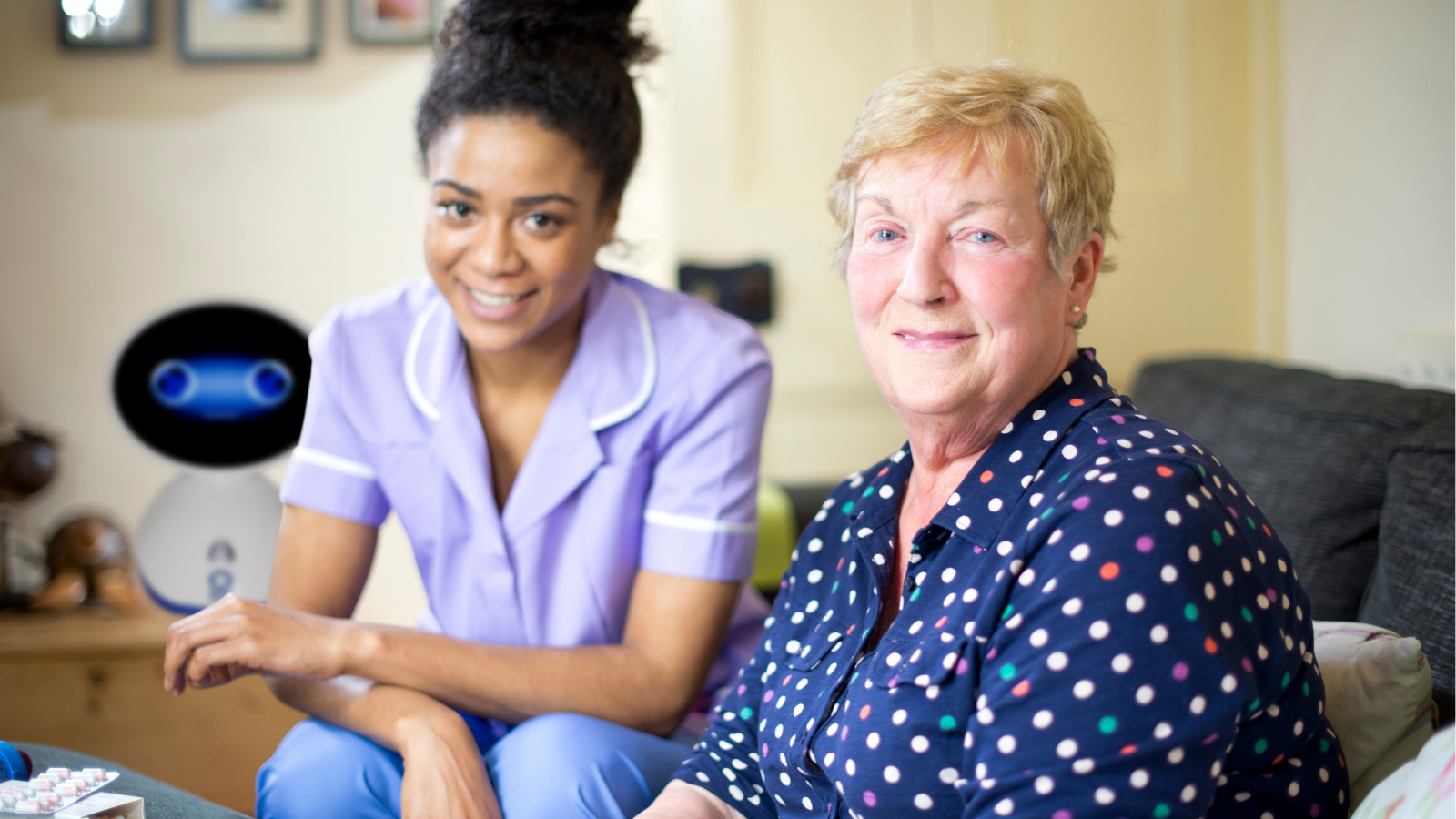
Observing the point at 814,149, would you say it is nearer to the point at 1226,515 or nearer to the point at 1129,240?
the point at 1129,240

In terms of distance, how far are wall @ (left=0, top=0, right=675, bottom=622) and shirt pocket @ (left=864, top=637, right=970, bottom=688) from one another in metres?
1.57

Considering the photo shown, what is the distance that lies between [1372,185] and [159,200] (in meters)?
2.54

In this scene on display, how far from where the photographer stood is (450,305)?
4.16 feet

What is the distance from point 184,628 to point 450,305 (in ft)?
1.53

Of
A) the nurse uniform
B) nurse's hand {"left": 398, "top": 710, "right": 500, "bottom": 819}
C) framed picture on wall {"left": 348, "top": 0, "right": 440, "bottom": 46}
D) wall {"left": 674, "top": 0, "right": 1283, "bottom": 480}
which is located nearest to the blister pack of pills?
nurse's hand {"left": 398, "top": 710, "right": 500, "bottom": 819}

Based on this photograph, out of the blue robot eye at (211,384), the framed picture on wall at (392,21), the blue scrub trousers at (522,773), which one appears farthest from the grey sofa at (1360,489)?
the framed picture on wall at (392,21)

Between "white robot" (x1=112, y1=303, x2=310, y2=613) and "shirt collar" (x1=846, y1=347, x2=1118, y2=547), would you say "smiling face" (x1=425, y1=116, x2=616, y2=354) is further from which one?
"white robot" (x1=112, y1=303, x2=310, y2=613)

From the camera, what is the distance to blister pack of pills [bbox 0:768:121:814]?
797 mm

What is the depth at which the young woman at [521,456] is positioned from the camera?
3.68 ft

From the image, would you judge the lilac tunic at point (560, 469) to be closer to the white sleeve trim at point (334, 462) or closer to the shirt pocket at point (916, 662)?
the white sleeve trim at point (334, 462)

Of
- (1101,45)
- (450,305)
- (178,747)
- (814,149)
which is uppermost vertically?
(1101,45)

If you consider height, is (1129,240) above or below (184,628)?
above

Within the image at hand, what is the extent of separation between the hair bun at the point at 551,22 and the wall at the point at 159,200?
98 centimetres

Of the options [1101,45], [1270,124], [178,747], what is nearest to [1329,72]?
[1270,124]
